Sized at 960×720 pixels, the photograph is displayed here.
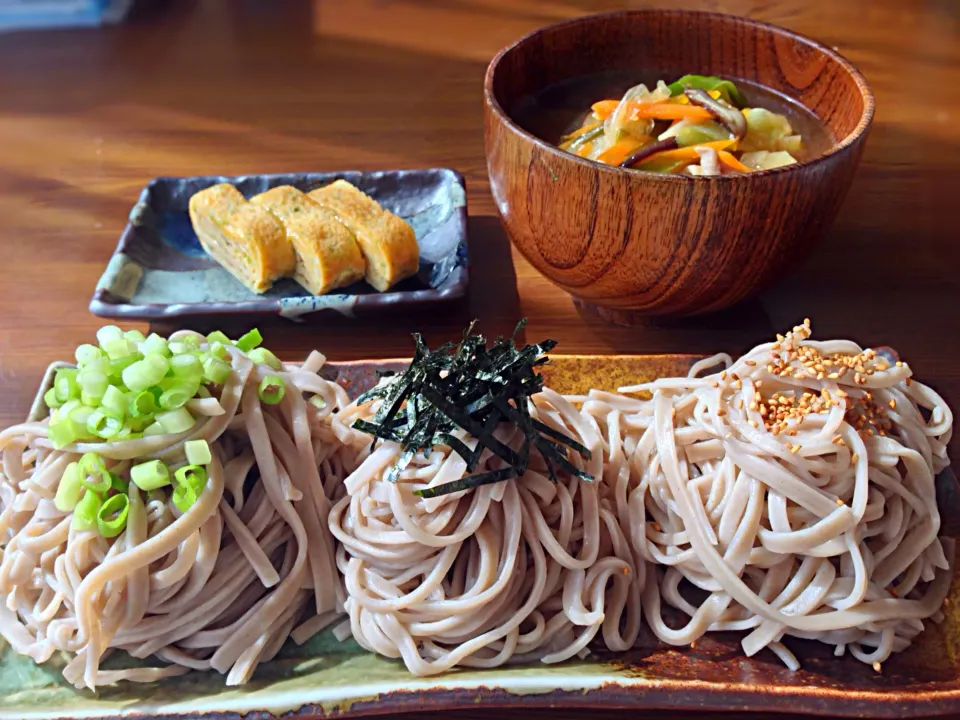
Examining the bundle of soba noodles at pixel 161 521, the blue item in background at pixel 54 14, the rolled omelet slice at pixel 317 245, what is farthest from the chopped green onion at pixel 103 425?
the blue item in background at pixel 54 14

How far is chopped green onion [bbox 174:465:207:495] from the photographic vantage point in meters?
1.48

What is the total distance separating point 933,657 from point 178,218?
2343 mm

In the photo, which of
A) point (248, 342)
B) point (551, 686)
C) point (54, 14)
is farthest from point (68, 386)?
point (54, 14)

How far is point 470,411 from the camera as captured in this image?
4.97 feet

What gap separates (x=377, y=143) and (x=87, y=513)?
80.9 inches

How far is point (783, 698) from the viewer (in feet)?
4.53

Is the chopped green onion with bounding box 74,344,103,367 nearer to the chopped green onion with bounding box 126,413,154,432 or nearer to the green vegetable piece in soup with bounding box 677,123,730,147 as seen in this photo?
the chopped green onion with bounding box 126,413,154,432

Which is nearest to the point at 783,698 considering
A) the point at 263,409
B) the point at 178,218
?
the point at 263,409

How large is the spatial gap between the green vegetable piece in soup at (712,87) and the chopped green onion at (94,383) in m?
1.52

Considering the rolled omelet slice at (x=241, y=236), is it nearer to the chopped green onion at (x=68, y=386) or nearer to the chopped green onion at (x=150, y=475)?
the chopped green onion at (x=68, y=386)

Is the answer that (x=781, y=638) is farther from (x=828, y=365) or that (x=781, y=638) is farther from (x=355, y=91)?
(x=355, y=91)

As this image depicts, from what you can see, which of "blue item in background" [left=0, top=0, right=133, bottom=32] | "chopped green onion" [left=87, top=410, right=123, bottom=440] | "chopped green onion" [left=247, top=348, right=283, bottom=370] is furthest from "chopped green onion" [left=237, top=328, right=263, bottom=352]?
"blue item in background" [left=0, top=0, right=133, bottom=32]

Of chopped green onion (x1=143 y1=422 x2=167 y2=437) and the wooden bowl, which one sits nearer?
chopped green onion (x1=143 y1=422 x2=167 y2=437)

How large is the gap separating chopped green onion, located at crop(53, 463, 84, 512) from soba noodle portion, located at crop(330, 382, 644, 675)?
47cm
